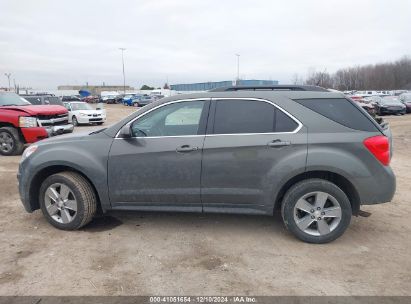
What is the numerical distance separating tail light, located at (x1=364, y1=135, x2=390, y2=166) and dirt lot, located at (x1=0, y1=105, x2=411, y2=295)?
1.01m

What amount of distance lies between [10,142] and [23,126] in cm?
67

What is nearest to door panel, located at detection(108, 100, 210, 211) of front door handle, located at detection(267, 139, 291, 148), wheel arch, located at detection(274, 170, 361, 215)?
front door handle, located at detection(267, 139, 291, 148)

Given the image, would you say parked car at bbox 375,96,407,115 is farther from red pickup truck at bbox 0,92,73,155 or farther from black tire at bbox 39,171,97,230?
black tire at bbox 39,171,97,230

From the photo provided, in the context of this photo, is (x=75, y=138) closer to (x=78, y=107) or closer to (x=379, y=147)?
(x=379, y=147)

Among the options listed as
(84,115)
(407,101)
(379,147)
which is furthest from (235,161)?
(407,101)

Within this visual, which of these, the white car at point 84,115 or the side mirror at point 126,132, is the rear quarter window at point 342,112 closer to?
the side mirror at point 126,132

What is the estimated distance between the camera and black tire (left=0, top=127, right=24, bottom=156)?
10.2 m

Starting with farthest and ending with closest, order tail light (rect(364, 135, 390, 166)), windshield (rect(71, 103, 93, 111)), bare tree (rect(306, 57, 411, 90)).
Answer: bare tree (rect(306, 57, 411, 90))
windshield (rect(71, 103, 93, 111))
tail light (rect(364, 135, 390, 166))

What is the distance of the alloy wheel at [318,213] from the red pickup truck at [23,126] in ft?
26.9

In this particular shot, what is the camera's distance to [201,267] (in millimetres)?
3688

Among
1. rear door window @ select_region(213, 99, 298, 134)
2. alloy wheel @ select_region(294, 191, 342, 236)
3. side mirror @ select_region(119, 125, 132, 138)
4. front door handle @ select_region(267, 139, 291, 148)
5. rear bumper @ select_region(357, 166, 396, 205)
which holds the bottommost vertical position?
alloy wheel @ select_region(294, 191, 342, 236)

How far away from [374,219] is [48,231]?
4342mm

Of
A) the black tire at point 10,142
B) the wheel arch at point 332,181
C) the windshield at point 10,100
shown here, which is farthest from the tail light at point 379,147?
the windshield at point 10,100

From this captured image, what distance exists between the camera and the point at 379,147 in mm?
4004
